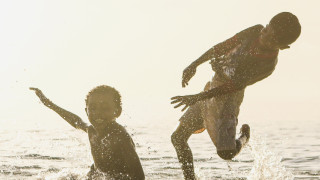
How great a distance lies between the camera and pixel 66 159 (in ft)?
35.3

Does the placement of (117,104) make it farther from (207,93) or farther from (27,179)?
(27,179)

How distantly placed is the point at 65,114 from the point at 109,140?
80cm

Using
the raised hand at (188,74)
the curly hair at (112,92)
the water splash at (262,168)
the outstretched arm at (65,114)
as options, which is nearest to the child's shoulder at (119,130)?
the curly hair at (112,92)

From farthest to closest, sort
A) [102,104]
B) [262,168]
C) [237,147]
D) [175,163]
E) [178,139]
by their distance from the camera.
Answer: [175,163], [262,168], [178,139], [237,147], [102,104]

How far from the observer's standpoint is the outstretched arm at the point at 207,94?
6125 mm

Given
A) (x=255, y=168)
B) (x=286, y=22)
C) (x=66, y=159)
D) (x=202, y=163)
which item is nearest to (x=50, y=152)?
(x=66, y=159)

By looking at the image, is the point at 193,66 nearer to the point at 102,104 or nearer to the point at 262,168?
the point at 102,104

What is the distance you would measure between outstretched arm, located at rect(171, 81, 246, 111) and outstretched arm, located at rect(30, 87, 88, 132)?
3.54 ft

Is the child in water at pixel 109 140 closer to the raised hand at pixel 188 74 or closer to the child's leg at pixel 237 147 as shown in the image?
the raised hand at pixel 188 74

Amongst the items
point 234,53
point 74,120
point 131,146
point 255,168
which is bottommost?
point 255,168

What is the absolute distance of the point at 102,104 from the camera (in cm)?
585

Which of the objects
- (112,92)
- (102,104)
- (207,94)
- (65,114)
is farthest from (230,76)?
(65,114)

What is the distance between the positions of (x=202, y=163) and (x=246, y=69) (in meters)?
4.26

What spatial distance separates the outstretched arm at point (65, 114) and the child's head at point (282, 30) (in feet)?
7.33
